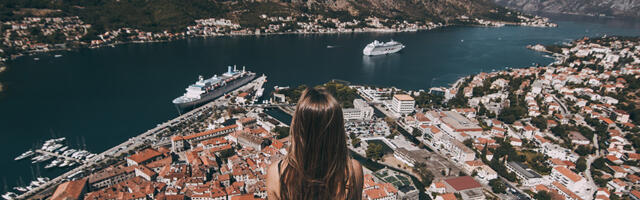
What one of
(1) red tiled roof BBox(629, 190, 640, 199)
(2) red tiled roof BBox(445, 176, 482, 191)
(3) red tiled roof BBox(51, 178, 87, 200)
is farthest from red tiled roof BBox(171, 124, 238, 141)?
(1) red tiled roof BBox(629, 190, 640, 199)

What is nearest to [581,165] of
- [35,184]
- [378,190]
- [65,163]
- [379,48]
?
[378,190]

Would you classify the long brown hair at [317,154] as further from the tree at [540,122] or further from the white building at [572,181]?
the tree at [540,122]

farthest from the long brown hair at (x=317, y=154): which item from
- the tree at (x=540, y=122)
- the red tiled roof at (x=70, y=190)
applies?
the tree at (x=540, y=122)

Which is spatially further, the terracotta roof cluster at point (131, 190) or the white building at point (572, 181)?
the white building at point (572, 181)

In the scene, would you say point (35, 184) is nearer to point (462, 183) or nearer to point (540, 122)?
point (462, 183)

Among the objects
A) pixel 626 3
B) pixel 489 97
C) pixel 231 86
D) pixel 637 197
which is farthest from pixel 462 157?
pixel 626 3

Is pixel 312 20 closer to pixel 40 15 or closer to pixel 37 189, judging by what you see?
pixel 40 15

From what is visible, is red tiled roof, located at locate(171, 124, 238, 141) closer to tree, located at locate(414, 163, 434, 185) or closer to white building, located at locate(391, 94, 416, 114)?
tree, located at locate(414, 163, 434, 185)
